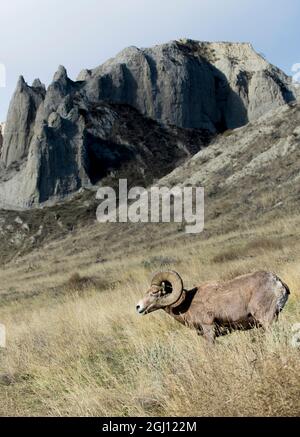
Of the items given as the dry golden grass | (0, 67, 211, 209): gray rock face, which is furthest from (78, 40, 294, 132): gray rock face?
the dry golden grass

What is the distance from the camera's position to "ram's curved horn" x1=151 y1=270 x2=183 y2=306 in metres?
7.11

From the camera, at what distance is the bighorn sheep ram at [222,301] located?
6414 millimetres

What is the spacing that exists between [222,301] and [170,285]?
101 cm

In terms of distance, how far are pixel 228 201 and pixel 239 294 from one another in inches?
1342

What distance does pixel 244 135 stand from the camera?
54.9 m

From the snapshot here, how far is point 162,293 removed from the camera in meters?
7.36

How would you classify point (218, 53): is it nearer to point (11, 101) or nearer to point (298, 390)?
point (11, 101)

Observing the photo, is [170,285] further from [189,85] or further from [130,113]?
[189,85]

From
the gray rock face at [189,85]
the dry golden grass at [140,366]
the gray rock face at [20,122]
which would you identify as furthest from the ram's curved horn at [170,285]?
the gray rock face at [189,85]

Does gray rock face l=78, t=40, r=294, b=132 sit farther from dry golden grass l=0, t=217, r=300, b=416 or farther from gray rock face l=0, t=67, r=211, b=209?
dry golden grass l=0, t=217, r=300, b=416

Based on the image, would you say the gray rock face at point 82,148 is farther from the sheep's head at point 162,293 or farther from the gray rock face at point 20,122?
the sheep's head at point 162,293

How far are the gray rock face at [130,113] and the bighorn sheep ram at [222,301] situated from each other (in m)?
66.0

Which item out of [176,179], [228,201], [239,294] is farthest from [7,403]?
[176,179]

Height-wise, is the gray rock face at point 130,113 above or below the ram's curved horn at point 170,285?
above
